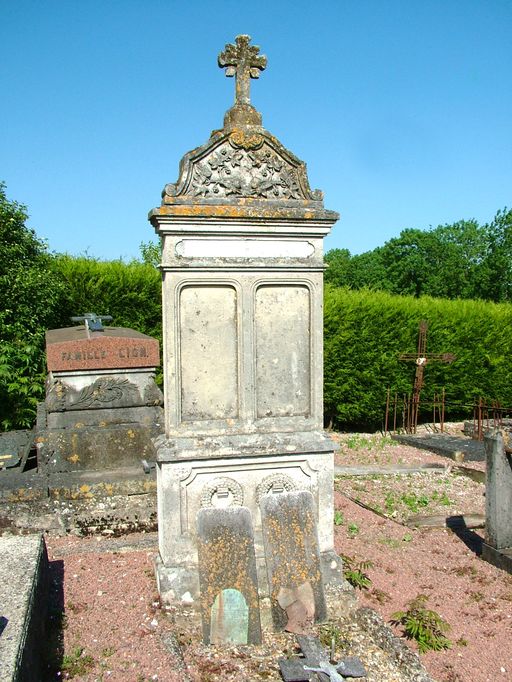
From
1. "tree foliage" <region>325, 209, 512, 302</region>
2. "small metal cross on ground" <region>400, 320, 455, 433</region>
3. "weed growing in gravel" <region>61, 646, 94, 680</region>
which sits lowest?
"weed growing in gravel" <region>61, 646, 94, 680</region>

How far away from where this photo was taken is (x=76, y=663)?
324 cm

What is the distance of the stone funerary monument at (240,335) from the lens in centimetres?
404

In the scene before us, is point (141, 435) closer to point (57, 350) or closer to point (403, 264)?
point (57, 350)

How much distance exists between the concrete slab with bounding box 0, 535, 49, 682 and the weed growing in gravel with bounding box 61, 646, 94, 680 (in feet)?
0.43

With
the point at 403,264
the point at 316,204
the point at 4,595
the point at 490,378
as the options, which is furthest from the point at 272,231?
the point at 403,264

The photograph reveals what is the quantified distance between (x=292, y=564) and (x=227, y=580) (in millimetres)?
443

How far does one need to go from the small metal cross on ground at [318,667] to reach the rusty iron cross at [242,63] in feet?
12.5

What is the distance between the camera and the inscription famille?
6.83 metres

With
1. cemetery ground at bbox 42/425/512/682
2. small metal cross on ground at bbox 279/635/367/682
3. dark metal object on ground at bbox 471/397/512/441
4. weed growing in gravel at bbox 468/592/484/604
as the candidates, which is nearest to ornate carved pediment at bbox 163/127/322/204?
cemetery ground at bbox 42/425/512/682

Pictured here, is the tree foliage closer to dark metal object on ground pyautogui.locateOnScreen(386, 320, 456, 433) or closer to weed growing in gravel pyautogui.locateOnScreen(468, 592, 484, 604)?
dark metal object on ground pyautogui.locateOnScreen(386, 320, 456, 433)

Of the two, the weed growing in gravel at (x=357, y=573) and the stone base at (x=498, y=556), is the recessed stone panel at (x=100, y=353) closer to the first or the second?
the weed growing in gravel at (x=357, y=573)

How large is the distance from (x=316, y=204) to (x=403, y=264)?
36.2 metres

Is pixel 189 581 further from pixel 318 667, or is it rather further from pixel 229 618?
pixel 318 667

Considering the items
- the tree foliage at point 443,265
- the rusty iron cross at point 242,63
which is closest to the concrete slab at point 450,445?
the rusty iron cross at point 242,63
